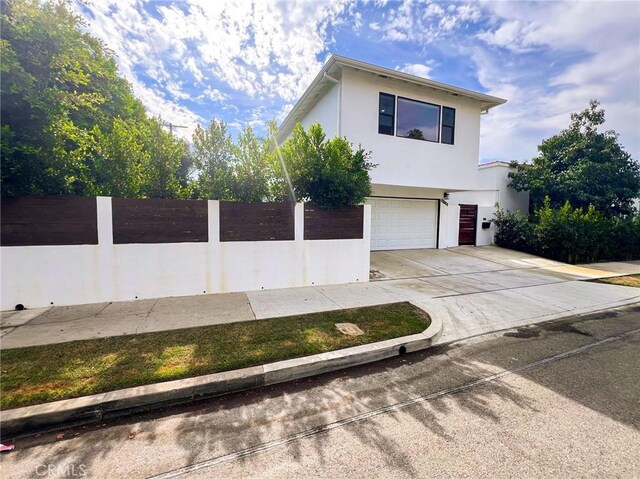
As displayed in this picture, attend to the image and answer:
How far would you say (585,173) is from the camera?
49.4 feet

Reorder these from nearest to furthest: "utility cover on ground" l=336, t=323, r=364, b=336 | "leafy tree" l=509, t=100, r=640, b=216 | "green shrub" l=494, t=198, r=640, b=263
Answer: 1. "utility cover on ground" l=336, t=323, r=364, b=336
2. "green shrub" l=494, t=198, r=640, b=263
3. "leafy tree" l=509, t=100, r=640, b=216

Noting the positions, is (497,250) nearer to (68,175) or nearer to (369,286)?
(369,286)

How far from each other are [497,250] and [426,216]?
385 centimetres

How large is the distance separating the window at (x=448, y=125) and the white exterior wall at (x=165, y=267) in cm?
581

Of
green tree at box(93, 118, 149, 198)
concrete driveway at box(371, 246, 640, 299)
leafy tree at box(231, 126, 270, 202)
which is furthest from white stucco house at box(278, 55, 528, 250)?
green tree at box(93, 118, 149, 198)

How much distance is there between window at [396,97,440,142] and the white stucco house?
3 centimetres

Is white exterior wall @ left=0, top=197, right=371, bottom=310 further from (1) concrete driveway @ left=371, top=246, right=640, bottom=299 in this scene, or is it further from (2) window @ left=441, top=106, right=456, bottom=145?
(2) window @ left=441, top=106, right=456, bottom=145

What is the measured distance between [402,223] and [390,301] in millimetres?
7017

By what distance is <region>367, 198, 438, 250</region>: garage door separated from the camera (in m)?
12.0

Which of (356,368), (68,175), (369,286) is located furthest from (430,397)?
(68,175)

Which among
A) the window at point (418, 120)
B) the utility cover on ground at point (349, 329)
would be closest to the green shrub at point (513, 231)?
the window at point (418, 120)

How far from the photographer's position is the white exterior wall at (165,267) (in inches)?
209

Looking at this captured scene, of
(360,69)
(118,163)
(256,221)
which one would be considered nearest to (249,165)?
(256,221)

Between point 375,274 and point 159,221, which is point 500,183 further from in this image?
point 159,221
